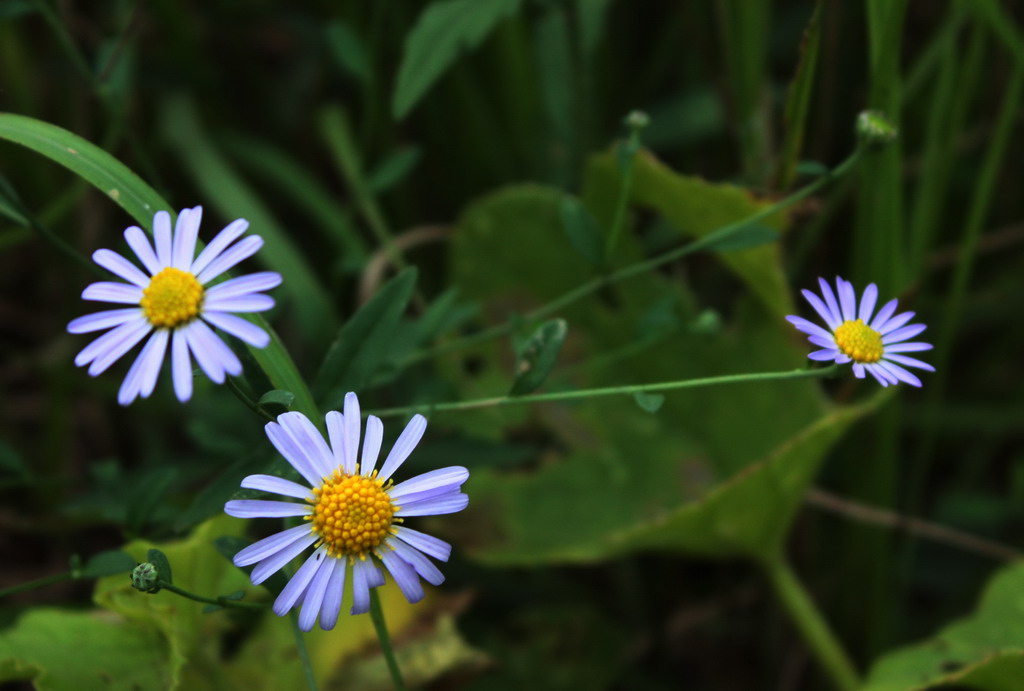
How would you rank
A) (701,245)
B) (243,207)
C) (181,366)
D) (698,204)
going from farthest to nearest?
(243,207), (698,204), (701,245), (181,366)

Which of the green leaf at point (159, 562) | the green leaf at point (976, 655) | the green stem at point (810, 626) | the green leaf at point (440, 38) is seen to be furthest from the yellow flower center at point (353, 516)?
the green stem at point (810, 626)

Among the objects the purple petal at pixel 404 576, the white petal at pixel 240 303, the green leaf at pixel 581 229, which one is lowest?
the purple petal at pixel 404 576

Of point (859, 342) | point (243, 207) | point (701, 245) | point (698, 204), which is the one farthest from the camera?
point (243, 207)

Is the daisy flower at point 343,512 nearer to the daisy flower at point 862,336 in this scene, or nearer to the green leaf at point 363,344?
the green leaf at point 363,344

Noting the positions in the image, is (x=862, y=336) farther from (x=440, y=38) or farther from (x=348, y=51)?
(x=348, y=51)

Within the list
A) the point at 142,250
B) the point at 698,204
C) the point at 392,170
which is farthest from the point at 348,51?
the point at 142,250

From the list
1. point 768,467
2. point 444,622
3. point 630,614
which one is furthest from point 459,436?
point 630,614

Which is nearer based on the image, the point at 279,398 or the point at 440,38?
the point at 279,398

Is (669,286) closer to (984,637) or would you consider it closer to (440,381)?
(440,381)

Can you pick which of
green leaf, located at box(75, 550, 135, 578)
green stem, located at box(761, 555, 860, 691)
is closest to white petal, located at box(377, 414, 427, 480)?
green leaf, located at box(75, 550, 135, 578)
